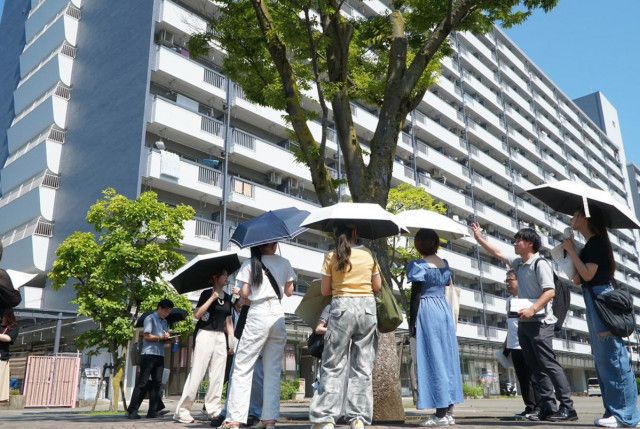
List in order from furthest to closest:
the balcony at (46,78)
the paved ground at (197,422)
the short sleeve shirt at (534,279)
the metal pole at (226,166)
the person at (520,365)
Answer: the balcony at (46,78) < the metal pole at (226,166) < the person at (520,365) < the short sleeve shirt at (534,279) < the paved ground at (197,422)

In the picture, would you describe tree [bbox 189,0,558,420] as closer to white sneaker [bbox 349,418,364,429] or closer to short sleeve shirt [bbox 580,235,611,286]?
white sneaker [bbox 349,418,364,429]

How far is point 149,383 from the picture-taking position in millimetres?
8227

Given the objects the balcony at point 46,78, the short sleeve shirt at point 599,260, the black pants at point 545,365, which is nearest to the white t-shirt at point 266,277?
the black pants at point 545,365

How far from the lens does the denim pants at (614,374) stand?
4.92 metres

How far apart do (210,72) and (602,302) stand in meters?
25.7

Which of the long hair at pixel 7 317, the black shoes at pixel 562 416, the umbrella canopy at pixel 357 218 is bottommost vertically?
the black shoes at pixel 562 416

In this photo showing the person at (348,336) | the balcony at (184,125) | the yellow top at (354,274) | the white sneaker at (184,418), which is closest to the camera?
the person at (348,336)

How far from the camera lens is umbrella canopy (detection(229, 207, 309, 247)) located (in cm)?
543

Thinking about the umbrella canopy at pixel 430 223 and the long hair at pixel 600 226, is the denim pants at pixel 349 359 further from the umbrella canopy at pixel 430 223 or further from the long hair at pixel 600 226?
the long hair at pixel 600 226

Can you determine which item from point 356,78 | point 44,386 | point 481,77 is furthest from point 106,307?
point 481,77

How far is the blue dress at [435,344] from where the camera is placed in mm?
5289

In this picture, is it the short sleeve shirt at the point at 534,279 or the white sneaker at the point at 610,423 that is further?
the short sleeve shirt at the point at 534,279

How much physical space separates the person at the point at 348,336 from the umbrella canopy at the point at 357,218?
138 mm

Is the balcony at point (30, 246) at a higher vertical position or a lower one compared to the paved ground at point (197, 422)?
higher
